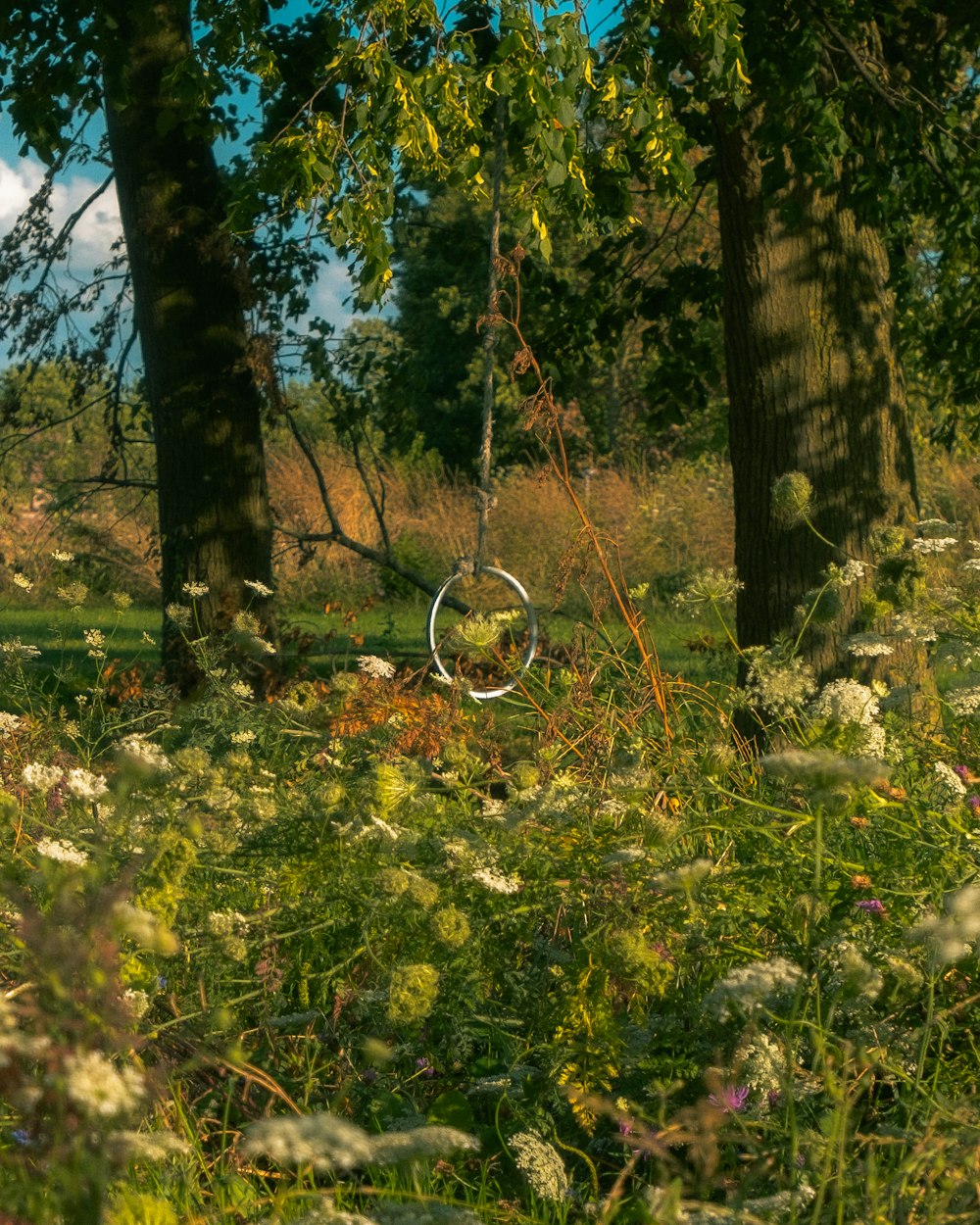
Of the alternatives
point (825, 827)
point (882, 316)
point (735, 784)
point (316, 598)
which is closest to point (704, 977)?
point (825, 827)

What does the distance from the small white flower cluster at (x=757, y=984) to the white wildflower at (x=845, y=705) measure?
59 cm

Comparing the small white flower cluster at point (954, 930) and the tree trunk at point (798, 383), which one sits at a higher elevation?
the tree trunk at point (798, 383)

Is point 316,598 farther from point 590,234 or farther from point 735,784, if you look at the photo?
point 735,784

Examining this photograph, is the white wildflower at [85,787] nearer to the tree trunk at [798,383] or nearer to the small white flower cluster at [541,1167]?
the small white flower cluster at [541,1167]

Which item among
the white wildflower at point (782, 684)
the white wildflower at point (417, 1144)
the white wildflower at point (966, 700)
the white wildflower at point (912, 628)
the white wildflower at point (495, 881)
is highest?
the white wildflower at point (912, 628)

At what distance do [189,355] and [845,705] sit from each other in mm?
6070

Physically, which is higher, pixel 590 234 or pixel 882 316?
pixel 590 234

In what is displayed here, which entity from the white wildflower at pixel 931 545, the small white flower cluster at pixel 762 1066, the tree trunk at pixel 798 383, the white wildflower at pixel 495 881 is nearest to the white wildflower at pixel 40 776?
the white wildflower at pixel 495 881

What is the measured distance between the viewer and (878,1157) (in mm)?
2303

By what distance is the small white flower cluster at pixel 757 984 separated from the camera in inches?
76.7

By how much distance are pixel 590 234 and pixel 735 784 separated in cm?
401

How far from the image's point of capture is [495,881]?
2.47 meters

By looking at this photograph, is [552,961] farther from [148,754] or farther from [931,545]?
[931,545]

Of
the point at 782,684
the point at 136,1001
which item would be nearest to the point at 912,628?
the point at 782,684
